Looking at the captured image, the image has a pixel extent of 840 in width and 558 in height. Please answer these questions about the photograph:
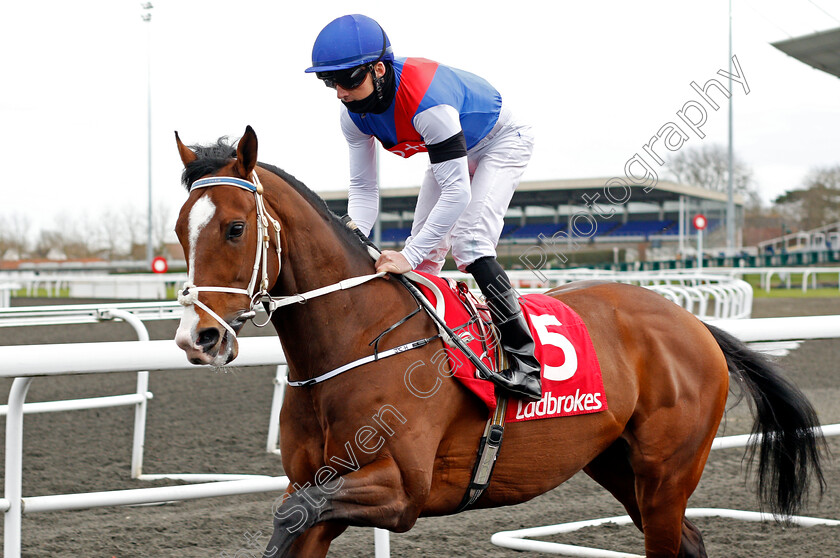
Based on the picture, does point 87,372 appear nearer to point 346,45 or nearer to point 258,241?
point 258,241

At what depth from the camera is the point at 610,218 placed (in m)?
35.5

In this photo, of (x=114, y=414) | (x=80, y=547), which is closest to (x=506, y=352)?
(x=80, y=547)

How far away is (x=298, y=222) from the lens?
2404 millimetres

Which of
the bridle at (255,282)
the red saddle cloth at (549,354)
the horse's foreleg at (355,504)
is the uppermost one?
the bridle at (255,282)

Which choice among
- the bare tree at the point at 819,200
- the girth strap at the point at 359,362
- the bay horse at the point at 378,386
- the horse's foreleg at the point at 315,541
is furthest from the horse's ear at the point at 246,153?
the bare tree at the point at 819,200

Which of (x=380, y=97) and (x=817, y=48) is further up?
(x=817, y=48)

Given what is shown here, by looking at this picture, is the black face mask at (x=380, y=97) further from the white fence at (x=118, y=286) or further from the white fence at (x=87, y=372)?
the white fence at (x=118, y=286)

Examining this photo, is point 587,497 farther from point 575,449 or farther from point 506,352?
point 506,352

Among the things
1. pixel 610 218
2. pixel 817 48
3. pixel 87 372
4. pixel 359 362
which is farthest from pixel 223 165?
pixel 610 218

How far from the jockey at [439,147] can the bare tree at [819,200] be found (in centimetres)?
4400

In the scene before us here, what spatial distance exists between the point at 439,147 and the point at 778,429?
2.02 m

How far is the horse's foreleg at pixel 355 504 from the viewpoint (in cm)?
217

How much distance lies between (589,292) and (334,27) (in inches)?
57.0

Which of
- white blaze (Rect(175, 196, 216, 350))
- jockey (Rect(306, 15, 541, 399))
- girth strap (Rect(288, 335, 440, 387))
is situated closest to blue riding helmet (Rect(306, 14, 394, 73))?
jockey (Rect(306, 15, 541, 399))
